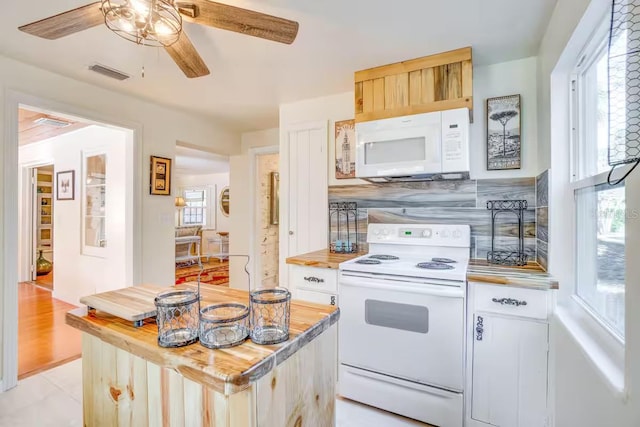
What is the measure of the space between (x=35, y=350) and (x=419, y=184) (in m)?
3.64

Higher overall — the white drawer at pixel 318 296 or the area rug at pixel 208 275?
the white drawer at pixel 318 296

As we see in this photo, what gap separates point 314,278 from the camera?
2.18 metres

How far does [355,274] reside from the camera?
1968 mm

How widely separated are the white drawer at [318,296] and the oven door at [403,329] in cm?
10

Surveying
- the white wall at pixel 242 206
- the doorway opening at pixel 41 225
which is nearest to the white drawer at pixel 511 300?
the white wall at pixel 242 206

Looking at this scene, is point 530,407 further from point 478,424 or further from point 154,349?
point 154,349

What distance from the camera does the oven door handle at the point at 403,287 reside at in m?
1.68

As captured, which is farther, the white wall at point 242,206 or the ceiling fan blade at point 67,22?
the white wall at point 242,206

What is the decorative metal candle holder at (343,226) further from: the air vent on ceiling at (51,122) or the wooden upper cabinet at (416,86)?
the air vent on ceiling at (51,122)

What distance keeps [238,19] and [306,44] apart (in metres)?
0.73

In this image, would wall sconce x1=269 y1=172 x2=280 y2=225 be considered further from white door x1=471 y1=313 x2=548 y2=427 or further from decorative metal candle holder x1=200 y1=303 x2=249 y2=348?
decorative metal candle holder x1=200 y1=303 x2=249 y2=348

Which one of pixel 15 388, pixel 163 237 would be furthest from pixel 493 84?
pixel 15 388

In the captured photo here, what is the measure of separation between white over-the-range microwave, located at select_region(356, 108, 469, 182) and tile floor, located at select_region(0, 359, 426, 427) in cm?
156

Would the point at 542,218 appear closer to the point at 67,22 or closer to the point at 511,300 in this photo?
the point at 511,300
